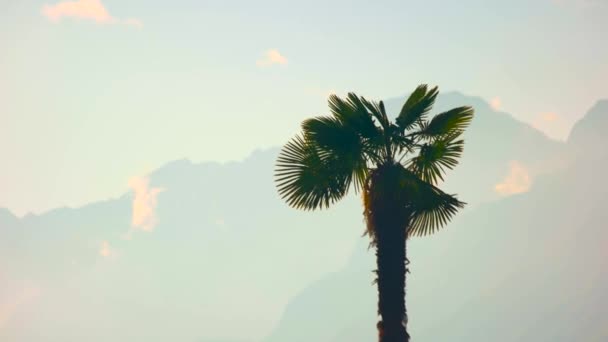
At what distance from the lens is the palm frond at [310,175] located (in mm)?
15062

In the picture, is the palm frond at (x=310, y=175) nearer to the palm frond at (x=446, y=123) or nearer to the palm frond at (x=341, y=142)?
the palm frond at (x=341, y=142)

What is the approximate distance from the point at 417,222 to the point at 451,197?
93 centimetres

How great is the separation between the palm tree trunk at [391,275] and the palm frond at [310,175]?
0.92 m

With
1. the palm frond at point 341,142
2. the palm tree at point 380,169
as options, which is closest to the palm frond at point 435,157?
the palm tree at point 380,169

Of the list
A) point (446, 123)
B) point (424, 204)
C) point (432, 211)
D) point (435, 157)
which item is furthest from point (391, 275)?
point (446, 123)

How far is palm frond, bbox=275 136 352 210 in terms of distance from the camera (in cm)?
1506

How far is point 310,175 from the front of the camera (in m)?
15.1

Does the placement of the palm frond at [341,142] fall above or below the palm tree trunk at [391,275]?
above

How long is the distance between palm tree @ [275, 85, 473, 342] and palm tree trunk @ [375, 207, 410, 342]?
15 mm

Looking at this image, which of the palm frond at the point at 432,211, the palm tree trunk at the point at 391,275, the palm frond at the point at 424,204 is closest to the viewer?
the palm tree trunk at the point at 391,275

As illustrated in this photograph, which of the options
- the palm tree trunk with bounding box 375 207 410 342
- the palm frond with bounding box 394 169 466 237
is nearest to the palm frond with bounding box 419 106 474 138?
the palm frond with bounding box 394 169 466 237

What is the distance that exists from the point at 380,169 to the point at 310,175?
3.69 feet

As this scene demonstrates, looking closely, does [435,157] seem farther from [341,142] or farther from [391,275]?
[391,275]

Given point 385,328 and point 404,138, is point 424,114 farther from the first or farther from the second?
point 385,328
